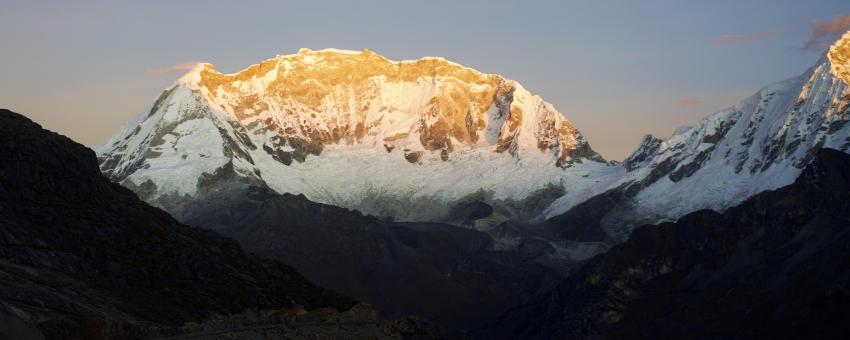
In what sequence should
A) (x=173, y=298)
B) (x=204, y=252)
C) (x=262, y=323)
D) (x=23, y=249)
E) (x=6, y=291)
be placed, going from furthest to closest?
1. (x=204, y=252)
2. (x=173, y=298)
3. (x=23, y=249)
4. (x=262, y=323)
5. (x=6, y=291)

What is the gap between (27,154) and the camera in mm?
117750

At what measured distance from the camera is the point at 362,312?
349ft

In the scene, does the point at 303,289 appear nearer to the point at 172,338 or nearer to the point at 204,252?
the point at 204,252

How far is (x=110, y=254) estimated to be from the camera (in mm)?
114750

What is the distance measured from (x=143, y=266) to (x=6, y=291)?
36.2m

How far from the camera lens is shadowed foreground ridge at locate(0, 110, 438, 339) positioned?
328ft

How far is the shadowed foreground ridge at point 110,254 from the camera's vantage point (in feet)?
328

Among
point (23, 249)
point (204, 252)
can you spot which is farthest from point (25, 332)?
point (204, 252)

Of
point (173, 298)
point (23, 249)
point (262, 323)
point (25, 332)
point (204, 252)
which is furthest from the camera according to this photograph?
point (204, 252)

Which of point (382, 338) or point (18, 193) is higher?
point (18, 193)

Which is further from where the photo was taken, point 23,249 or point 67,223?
point 67,223

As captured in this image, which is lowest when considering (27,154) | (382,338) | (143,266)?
(382,338)

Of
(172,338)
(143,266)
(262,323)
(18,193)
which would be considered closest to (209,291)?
(143,266)

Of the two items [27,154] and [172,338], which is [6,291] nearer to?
[172,338]
